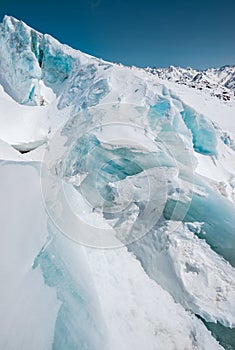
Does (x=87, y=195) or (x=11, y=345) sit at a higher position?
(x=11, y=345)

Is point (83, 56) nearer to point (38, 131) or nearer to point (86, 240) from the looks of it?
point (38, 131)

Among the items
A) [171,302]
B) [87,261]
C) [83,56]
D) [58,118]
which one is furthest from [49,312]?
[83,56]

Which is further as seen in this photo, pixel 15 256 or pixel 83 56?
pixel 83 56

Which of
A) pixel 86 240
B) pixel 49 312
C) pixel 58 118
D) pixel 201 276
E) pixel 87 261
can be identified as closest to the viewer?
pixel 49 312

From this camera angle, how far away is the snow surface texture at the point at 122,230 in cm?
218

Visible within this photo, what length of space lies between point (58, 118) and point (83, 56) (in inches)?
164

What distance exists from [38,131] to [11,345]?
10.1 m

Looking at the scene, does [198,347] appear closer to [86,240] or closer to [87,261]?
[87,261]

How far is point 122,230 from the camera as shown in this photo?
443 cm

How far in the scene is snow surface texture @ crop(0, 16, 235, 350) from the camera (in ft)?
7.14

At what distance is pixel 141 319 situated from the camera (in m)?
2.80

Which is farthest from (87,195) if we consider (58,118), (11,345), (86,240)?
A: (58,118)

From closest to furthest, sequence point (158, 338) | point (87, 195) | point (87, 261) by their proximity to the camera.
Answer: point (158, 338) → point (87, 261) → point (87, 195)

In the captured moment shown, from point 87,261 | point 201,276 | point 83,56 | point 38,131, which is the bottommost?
point 38,131
